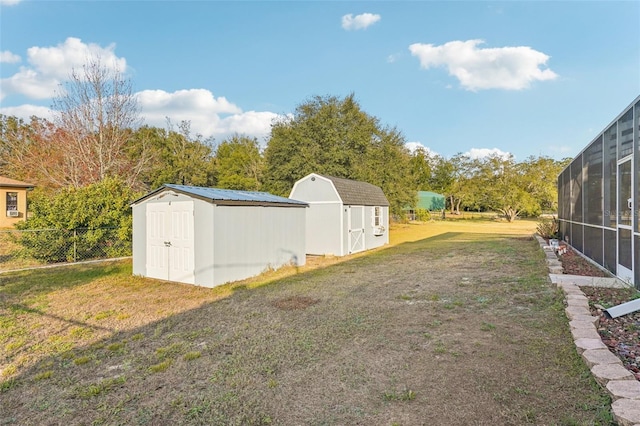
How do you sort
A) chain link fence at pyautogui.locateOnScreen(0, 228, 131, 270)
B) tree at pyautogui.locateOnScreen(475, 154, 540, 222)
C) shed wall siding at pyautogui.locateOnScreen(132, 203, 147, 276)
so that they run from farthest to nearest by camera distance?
tree at pyautogui.locateOnScreen(475, 154, 540, 222) → chain link fence at pyautogui.locateOnScreen(0, 228, 131, 270) → shed wall siding at pyautogui.locateOnScreen(132, 203, 147, 276)

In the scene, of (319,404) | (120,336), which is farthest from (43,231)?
(319,404)

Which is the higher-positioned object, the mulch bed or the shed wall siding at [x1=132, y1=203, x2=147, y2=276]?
the shed wall siding at [x1=132, y1=203, x2=147, y2=276]

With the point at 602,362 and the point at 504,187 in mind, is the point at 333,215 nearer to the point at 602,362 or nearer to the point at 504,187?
the point at 602,362

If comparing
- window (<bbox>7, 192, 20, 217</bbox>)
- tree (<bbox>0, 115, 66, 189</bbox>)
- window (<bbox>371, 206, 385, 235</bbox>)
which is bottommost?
window (<bbox>371, 206, 385, 235</bbox>)

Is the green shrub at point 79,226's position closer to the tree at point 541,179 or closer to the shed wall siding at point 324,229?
the shed wall siding at point 324,229

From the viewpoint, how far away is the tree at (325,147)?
19375 mm

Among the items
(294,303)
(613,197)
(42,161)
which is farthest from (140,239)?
(42,161)

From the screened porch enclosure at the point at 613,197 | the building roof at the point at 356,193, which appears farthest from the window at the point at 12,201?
the screened porch enclosure at the point at 613,197

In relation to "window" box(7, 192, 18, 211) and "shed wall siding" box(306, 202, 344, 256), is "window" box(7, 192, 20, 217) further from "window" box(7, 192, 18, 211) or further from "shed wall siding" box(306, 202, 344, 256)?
"shed wall siding" box(306, 202, 344, 256)

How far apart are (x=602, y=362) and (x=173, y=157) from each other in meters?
30.4

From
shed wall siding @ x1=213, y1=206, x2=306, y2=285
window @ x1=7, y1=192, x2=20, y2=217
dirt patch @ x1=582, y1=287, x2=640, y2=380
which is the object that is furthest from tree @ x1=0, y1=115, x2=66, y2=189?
dirt patch @ x1=582, y1=287, x2=640, y2=380

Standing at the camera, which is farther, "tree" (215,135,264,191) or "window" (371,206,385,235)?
"tree" (215,135,264,191)

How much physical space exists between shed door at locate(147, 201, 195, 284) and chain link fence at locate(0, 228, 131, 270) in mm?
3397

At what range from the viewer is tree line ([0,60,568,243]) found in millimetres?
15555
